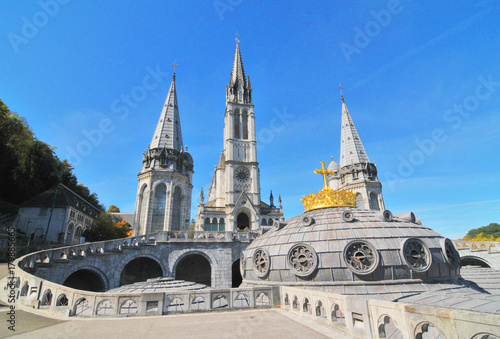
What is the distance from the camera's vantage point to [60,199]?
1266 inches

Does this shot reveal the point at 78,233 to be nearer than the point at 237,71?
Yes

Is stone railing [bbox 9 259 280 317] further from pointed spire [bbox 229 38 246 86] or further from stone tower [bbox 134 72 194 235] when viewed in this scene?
pointed spire [bbox 229 38 246 86]

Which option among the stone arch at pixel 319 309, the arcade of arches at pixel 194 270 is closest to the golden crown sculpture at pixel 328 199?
the stone arch at pixel 319 309

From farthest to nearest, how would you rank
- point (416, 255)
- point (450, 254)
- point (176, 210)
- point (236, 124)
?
point (236, 124) < point (176, 210) < point (450, 254) < point (416, 255)

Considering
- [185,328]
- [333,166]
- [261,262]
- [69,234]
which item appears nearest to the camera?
[185,328]

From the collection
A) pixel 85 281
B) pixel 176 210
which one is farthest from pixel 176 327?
pixel 176 210

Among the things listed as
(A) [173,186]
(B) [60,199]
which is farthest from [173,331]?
(B) [60,199]

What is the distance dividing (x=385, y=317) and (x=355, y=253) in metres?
4.81

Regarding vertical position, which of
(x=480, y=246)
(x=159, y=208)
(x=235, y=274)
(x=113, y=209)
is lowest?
(x=235, y=274)

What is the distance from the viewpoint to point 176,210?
34.3m

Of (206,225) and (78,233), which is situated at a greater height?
(206,225)

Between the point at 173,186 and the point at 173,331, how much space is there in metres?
29.9

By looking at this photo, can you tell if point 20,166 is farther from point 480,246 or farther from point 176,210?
point 480,246

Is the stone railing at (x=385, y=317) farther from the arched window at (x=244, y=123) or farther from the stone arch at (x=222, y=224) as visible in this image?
the arched window at (x=244, y=123)
